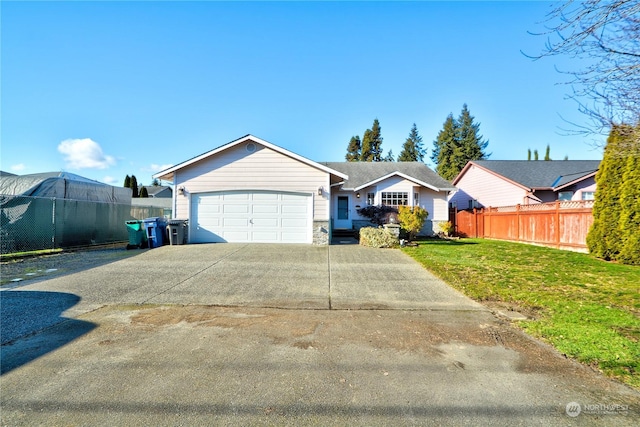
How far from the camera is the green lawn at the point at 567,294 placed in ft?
12.0

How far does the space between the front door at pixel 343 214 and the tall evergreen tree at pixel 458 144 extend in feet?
100

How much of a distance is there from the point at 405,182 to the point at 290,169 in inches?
315

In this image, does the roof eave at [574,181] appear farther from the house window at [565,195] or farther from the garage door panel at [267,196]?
the garage door panel at [267,196]

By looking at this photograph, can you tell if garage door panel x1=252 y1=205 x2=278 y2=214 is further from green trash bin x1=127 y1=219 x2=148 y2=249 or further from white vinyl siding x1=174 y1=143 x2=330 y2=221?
green trash bin x1=127 y1=219 x2=148 y2=249

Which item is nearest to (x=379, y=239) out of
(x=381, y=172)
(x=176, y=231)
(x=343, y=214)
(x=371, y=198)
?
(x=371, y=198)

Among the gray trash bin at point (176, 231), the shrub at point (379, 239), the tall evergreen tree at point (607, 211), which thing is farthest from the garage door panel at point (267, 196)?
the tall evergreen tree at point (607, 211)

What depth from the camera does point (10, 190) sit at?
1430cm

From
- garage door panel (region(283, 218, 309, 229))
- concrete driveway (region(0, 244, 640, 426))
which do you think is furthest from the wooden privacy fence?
garage door panel (region(283, 218, 309, 229))

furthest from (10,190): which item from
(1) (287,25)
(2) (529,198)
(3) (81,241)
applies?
(2) (529,198)

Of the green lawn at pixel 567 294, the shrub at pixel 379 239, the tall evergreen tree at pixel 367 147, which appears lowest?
the green lawn at pixel 567 294

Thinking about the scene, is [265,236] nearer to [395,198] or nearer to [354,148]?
[395,198]

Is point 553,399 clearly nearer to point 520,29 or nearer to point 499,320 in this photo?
point 499,320

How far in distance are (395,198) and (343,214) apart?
327cm

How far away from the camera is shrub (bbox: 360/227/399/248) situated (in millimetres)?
12617
